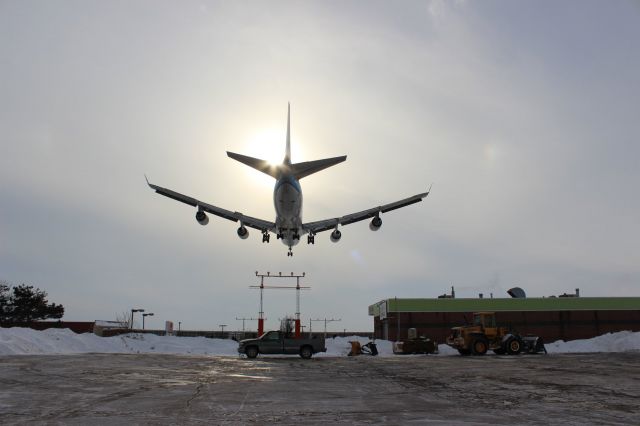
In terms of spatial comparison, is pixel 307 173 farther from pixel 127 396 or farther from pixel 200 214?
pixel 127 396

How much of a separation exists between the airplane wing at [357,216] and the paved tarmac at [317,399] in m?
20.7

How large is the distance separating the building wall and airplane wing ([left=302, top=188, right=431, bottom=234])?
30818mm

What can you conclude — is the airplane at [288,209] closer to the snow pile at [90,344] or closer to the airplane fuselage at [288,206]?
the airplane fuselage at [288,206]

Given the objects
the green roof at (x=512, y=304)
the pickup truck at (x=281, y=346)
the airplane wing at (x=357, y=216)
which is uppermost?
the airplane wing at (x=357, y=216)

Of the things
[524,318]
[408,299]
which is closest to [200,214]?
[408,299]

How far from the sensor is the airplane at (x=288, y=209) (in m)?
36.3

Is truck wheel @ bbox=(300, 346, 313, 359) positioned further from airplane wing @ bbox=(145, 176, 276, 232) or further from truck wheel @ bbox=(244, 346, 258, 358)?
airplane wing @ bbox=(145, 176, 276, 232)

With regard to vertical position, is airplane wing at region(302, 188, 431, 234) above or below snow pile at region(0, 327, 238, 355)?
above

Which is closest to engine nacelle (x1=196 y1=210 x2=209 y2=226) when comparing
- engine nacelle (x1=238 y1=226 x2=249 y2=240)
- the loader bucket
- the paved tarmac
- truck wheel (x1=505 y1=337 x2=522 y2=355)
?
engine nacelle (x1=238 y1=226 x2=249 y2=240)

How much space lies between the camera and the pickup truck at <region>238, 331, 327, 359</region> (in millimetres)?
36438

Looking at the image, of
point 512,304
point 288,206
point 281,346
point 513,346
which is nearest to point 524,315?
point 512,304

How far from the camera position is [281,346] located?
36.7 meters

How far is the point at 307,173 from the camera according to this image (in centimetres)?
3850

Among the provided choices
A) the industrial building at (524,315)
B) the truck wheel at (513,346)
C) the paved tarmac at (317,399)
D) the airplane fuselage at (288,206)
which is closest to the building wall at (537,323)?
the industrial building at (524,315)
